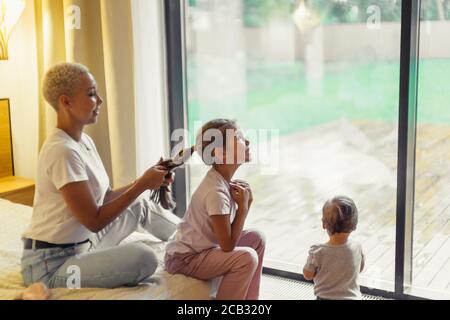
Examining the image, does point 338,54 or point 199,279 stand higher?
Answer: point 338,54

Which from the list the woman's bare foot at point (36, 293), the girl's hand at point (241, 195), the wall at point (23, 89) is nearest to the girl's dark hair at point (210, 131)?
the girl's hand at point (241, 195)

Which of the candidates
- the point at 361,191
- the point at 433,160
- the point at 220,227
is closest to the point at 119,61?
the point at 220,227

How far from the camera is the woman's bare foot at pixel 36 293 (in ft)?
5.58

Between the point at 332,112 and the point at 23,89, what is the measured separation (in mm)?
1700

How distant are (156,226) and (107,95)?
0.86 m

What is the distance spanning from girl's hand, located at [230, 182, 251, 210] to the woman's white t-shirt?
0.46m

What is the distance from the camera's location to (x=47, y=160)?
1.79m

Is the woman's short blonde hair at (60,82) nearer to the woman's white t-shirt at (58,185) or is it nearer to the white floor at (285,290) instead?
the woman's white t-shirt at (58,185)

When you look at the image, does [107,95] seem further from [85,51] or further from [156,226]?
[156,226]

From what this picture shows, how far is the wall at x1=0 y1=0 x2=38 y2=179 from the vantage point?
3115 millimetres

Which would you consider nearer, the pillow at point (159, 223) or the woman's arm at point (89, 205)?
the woman's arm at point (89, 205)

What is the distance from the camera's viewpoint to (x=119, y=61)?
2.74 metres

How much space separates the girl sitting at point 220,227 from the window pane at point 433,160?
3.13 feet
